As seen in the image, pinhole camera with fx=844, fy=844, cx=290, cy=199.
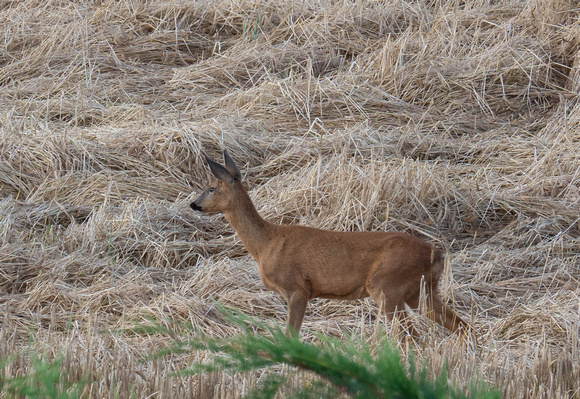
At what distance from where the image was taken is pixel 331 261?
5207 millimetres

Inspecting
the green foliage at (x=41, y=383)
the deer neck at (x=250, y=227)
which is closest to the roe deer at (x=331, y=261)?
the deer neck at (x=250, y=227)

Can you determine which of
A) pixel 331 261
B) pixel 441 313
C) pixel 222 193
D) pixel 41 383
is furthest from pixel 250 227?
pixel 41 383

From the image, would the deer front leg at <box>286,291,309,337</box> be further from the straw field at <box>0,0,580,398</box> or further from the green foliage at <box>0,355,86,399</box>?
the green foliage at <box>0,355,86,399</box>

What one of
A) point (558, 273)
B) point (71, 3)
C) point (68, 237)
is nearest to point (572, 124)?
point (558, 273)

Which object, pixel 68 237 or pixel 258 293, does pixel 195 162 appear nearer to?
pixel 68 237

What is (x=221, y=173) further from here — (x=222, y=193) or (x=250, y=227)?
(x=250, y=227)

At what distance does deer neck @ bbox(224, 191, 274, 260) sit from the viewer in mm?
5473

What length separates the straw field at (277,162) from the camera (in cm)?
498

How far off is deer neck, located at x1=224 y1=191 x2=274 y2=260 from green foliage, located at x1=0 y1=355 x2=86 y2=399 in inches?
78.0

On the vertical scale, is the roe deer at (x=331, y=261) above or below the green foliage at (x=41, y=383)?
below

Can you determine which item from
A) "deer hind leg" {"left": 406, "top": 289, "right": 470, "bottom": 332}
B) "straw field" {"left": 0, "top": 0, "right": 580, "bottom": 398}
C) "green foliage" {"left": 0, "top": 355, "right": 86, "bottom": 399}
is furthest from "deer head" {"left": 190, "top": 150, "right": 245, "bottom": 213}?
"green foliage" {"left": 0, "top": 355, "right": 86, "bottom": 399}

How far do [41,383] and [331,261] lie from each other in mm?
2365

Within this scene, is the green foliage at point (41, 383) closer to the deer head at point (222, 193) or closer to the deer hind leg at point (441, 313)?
the deer head at point (222, 193)

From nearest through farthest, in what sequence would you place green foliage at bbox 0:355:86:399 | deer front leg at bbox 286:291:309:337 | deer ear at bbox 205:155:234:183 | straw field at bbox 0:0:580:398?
1. green foliage at bbox 0:355:86:399
2. straw field at bbox 0:0:580:398
3. deer front leg at bbox 286:291:309:337
4. deer ear at bbox 205:155:234:183
